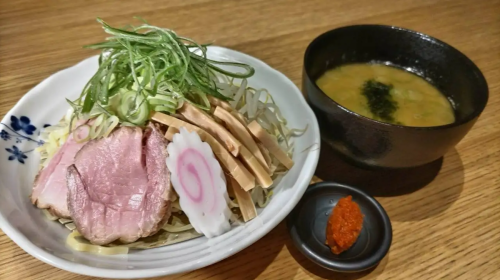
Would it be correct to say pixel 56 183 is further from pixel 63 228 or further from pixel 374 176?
pixel 374 176

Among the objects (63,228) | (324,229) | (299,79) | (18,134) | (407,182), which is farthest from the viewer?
(299,79)

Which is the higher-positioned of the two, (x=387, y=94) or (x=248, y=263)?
(x=387, y=94)

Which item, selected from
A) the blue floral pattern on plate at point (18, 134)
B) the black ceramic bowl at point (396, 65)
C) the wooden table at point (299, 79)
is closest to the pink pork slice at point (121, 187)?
the wooden table at point (299, 79)

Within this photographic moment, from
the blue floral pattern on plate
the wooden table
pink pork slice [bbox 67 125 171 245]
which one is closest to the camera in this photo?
pink pork slice [bbox 67 125 171 245]

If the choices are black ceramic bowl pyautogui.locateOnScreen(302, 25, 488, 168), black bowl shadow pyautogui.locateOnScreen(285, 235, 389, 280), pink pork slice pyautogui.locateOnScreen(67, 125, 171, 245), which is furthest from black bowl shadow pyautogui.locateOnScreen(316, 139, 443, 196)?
pink pork slice pyautogui.locateOnScreen(67, 125, 171, 245)

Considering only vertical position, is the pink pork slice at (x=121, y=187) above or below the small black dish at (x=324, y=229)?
above

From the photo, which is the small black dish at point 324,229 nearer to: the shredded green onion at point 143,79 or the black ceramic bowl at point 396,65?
the black ceramic bowl at point 396,65

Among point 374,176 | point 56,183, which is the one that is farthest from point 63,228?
point 374,176

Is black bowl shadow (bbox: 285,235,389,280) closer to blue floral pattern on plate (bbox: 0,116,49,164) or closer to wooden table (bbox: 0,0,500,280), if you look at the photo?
wooden table (bbox: 0,0,500,280)
